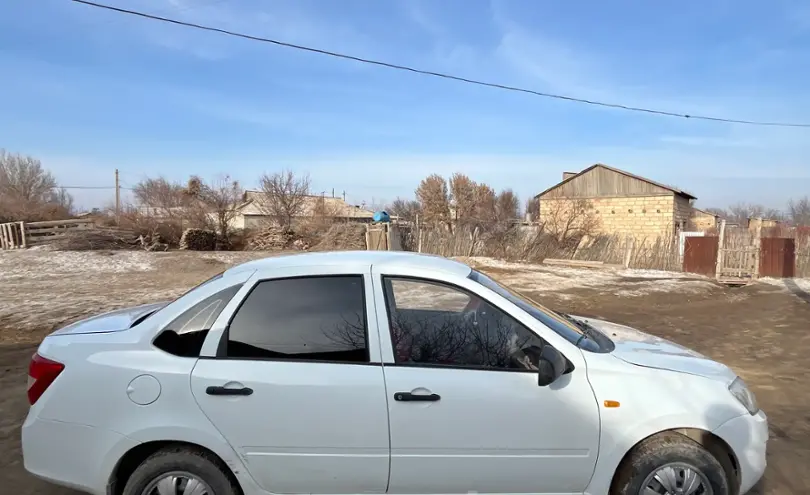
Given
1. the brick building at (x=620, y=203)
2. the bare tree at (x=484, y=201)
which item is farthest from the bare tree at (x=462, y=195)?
the brick building at (x=620, y=203)

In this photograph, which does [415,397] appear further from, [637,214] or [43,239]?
[637,214]

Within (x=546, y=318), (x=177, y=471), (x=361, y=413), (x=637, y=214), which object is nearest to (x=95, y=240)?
(x=177, y=471)

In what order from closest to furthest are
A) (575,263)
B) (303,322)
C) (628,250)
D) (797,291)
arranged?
1. (303,322)
2. (797,291)
3. (628,250)
4. (575,263)

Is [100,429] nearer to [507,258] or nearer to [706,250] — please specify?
[706,250]

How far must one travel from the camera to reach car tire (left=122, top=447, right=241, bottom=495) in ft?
7.84

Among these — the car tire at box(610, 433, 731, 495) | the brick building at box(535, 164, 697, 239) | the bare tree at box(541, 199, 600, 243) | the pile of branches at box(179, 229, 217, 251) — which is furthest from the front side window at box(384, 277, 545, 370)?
the brick building at box(535, 164, 697, 239)

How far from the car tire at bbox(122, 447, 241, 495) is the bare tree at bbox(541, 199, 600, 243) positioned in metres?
29.5

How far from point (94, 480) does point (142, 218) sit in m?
27.0

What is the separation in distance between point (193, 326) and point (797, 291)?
16.1m

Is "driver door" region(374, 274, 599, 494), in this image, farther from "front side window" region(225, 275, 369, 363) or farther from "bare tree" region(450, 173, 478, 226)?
"bare tree" region(450, 173, 478, 226)

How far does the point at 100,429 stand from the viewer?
2430 mm

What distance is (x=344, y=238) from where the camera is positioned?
990 inches

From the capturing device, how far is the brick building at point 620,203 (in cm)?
2972

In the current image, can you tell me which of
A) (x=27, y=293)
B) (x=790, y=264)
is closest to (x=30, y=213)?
(x=27, y=293)
